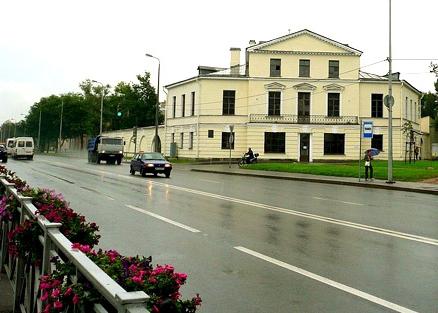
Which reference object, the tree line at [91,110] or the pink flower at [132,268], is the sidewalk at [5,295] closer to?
the pink flower at [132,268]

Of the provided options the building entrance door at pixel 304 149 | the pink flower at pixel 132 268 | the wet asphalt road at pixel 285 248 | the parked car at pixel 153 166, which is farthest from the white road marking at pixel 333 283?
the building entrance door at pixel 304 149

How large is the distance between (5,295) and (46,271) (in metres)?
1.70

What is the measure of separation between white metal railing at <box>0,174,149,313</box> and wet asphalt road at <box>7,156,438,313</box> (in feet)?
5.66

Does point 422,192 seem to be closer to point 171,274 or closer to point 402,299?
point 402,299

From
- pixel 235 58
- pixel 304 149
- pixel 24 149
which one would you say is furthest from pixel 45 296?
pixel 235 58

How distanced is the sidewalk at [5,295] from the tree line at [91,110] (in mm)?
71583

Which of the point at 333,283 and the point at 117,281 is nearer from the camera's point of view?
the point at 117,281

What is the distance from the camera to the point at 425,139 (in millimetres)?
65438

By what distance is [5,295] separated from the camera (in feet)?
16.1

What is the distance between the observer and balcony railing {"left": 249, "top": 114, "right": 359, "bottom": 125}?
169 ft

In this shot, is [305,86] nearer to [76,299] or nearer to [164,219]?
[164,219]

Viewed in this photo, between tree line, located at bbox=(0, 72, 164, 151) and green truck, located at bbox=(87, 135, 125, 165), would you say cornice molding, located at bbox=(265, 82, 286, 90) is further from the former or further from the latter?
tree line, located at bbox=(0, 72, 164, 151)

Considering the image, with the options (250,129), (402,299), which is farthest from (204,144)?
(402,299)

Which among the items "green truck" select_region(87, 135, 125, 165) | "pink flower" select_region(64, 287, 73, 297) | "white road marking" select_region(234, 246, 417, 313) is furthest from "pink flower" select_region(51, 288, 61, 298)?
"green truck" select_region(87, 135, 125, 165)
